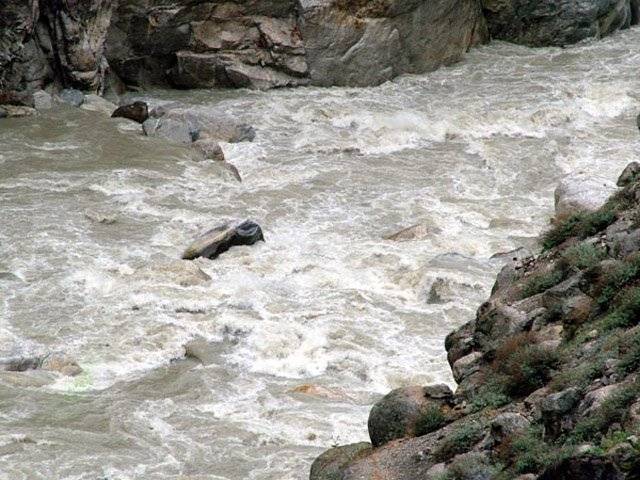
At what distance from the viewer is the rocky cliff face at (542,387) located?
7938mm

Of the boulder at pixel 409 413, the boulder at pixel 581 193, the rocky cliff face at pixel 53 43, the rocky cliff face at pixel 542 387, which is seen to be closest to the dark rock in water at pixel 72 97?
the rocky cliff face at pixel 53 43

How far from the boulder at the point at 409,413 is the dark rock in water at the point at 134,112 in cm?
1703

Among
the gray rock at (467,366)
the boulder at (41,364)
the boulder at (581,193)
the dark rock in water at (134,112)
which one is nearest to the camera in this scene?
the gray rock at (467,366)

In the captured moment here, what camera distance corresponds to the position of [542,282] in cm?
1102

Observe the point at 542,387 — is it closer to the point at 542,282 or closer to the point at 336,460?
the point at 542,282

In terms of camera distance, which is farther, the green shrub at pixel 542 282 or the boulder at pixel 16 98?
the boulder at pixel 16 98

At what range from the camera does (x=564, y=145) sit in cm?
2528

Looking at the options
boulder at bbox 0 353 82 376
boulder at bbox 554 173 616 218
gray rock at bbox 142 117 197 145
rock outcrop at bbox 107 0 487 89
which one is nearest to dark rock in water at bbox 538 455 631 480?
boulder at bbox 0 353 82 376

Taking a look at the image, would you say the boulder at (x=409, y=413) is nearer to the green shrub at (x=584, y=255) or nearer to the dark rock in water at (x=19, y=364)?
the green shrub at (x=584, y=255)

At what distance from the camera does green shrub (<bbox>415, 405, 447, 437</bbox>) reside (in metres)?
9.83

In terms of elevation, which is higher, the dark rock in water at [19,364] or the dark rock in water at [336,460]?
the dark rock in water at [336,460]

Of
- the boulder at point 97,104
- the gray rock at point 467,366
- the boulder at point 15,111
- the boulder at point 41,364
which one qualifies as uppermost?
the gray rock at point 467,366

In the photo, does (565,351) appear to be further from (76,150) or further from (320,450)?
(76,150)

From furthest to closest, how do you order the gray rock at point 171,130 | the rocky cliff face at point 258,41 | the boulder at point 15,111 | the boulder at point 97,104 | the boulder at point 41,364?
1. the rocky cliff face at point 258,41
2. the boulder at point 97,104
3. the boulder at point 15,111
4. the gray rock at point 171,130
5. the boulder at point 41,364
